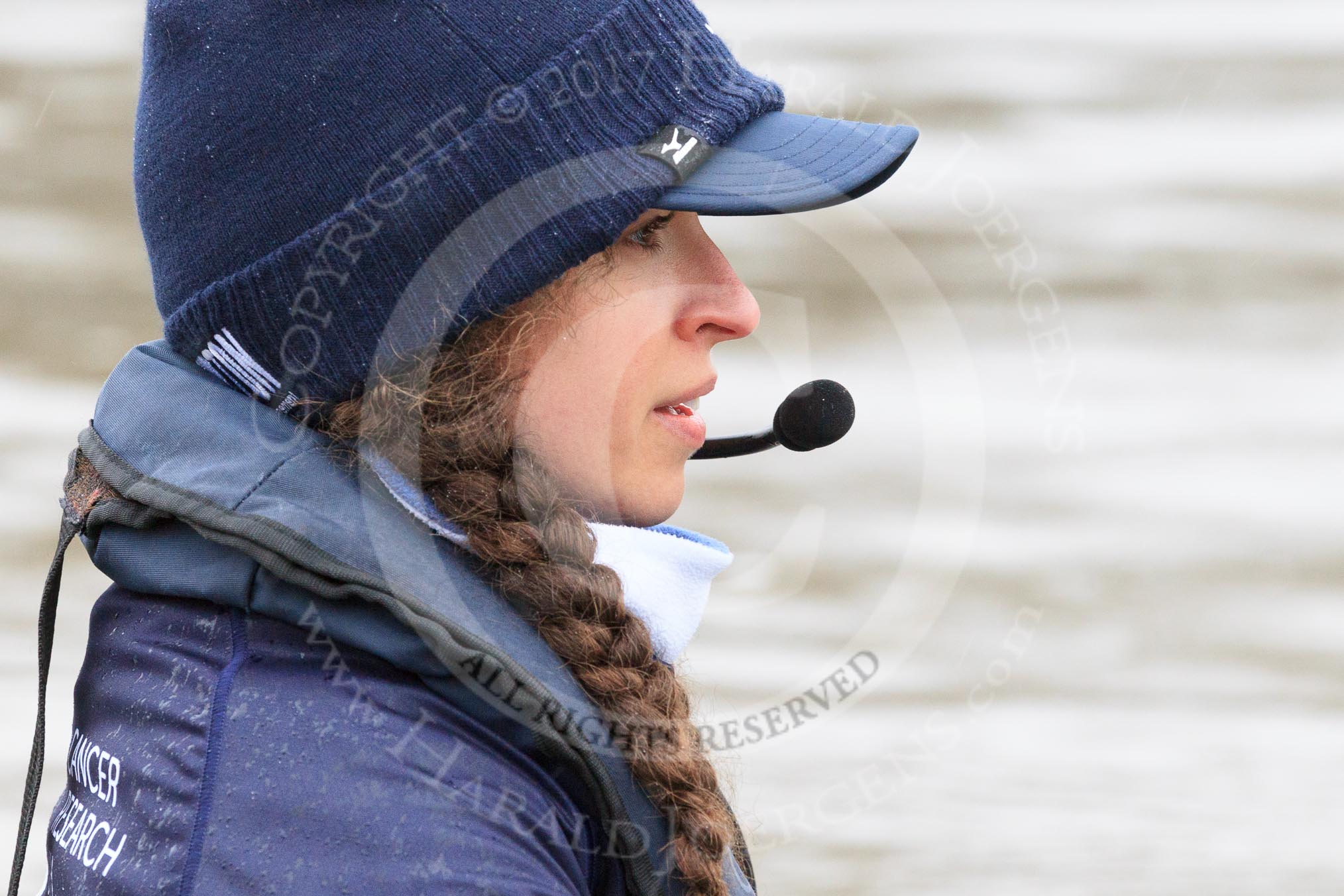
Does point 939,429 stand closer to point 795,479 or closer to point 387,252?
point 795,479

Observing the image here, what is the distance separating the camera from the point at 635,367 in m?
0.75

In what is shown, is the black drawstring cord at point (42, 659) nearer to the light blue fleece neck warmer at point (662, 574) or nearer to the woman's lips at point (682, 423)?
the light blue fleece neck warmer at point (662, 574)

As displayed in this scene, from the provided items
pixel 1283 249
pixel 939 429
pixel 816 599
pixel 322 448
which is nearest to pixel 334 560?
Answer: pixel 322 448

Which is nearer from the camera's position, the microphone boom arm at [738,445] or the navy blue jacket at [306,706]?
the navy blue jacket at [306,706]

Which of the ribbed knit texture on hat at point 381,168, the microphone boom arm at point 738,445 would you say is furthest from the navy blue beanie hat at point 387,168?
the microphone boom arm at point 738,445

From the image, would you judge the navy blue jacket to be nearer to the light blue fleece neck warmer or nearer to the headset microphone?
the light blue fleece neck warmer

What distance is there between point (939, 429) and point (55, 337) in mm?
1288

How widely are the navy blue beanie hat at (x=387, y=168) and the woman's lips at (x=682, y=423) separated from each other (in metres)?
0.12

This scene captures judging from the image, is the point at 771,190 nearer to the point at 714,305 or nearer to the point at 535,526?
the point at 714,305

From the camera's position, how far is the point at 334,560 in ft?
1.99

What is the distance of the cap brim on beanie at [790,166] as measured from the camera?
0.72 meters

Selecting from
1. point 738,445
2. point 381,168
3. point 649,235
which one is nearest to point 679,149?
point 649,235

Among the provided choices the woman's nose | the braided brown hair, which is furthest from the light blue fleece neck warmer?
the woman's nose

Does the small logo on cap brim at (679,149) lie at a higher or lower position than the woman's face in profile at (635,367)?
higher
